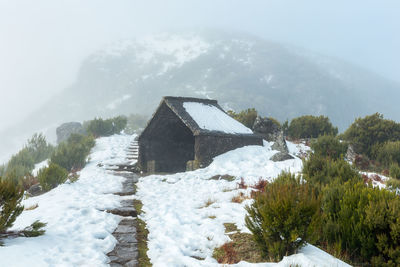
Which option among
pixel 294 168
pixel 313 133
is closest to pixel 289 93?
pixel 313 133

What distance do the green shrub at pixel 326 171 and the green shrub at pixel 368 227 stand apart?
229cm

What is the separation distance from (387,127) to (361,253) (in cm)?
1238

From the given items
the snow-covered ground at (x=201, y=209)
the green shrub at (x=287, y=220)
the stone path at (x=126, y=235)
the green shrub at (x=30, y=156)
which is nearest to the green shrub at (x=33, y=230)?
the stone path at (x=126, y=235)

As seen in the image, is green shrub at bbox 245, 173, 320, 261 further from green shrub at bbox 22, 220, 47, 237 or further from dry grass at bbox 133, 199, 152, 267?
green shrub at bbox 22, 220, 47, 237

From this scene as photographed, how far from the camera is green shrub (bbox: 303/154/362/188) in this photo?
6887 mm

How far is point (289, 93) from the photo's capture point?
160m

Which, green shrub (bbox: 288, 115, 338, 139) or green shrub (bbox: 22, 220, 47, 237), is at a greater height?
green shrub (bbox: 22, 220, 47, 237)

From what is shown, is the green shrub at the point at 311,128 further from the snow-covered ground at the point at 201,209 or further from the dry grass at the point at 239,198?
the dry grass at the point at 239,198

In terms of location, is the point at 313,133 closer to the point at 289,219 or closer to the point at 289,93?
the point at 289,219

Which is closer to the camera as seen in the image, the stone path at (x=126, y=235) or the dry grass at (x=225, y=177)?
the stone path at (x=126, y=235)

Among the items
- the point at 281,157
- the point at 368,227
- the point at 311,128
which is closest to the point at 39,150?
the point at 281,157

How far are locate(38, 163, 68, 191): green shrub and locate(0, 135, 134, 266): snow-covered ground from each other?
837mm

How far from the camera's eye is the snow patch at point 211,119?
12000 millimetres

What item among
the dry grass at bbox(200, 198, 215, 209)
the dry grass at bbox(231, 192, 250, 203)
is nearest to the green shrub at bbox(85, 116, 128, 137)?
the dry grass at bbox(200, 198, 215, 209)
